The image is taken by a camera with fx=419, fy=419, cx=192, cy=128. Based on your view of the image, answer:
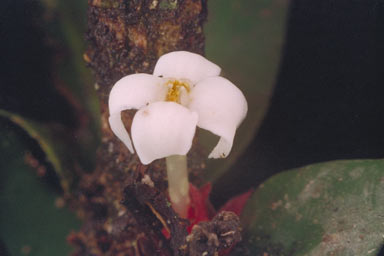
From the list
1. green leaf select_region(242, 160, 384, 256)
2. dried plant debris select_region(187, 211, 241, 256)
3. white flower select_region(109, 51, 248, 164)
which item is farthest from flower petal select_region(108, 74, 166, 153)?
green leaf select_region(242, 160, 384, 256)

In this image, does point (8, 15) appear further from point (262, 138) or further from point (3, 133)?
point (262, 138)

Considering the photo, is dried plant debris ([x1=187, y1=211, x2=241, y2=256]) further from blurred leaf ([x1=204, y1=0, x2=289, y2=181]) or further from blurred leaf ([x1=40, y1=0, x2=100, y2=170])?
blurred leaf ([x1=40, y1=0, x2=100, y2=170])

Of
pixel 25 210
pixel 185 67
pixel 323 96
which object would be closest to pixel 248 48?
pixel 323 96

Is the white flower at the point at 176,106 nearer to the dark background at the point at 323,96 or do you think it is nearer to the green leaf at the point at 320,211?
the green leaf at the point at 320,211

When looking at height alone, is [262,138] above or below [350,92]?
below

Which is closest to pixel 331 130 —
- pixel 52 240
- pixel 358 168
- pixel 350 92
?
pixel 350 92

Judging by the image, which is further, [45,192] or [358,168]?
[45,192]

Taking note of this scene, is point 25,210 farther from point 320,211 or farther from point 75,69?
point 320,211
